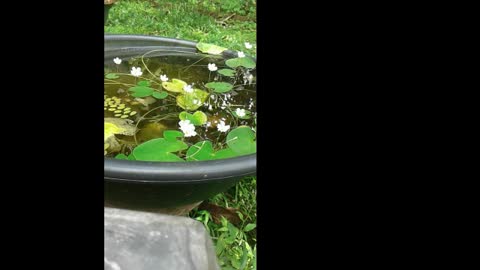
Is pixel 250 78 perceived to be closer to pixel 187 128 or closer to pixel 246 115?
pixel 246 115

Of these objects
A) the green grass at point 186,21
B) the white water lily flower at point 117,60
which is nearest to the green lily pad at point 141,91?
the white water lily flower at point 117,60

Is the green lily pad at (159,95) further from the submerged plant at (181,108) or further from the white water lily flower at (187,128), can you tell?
the white water lily flower at (187,128)

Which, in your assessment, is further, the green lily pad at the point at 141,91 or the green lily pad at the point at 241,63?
the green lily pad at the point at 241,63

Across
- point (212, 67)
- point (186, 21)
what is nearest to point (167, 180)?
point (212, 67)

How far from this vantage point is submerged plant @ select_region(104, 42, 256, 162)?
1.27 metres

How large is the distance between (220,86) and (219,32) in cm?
134

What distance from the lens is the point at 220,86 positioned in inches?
62.3

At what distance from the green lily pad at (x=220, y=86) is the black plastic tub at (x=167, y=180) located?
0.52 meters

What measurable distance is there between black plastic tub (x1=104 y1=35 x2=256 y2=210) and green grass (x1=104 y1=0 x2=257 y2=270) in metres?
0.27

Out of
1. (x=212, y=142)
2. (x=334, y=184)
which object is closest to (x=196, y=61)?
(x=212, y=142)

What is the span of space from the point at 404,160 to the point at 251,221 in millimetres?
952

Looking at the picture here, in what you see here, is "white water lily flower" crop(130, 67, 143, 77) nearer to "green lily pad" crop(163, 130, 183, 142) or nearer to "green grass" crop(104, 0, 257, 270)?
"green lily pad" crop(163, 130, 183, 142)

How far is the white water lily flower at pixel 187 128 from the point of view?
1.34 m
